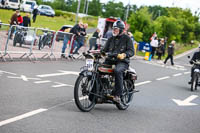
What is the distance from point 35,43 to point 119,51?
9.07 meters

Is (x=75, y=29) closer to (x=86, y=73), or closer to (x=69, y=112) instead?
(x=86, y=73)

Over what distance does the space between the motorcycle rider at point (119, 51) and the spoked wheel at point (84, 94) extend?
535 millimetres

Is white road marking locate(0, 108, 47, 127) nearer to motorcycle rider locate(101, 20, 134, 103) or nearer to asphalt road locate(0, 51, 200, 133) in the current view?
asphalt road locate(0, 51, 200, 133)

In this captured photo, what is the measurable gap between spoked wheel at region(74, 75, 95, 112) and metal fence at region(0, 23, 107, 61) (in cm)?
692

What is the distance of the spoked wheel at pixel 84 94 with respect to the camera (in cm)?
794

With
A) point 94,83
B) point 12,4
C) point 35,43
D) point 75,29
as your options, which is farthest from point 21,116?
point 12,4

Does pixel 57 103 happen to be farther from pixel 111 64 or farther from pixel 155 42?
pixel 155 42

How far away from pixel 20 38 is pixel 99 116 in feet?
28.3

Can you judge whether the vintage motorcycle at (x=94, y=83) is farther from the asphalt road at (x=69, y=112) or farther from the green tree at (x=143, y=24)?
the green tree at (x=143, y=24)

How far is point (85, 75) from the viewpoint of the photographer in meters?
8.16

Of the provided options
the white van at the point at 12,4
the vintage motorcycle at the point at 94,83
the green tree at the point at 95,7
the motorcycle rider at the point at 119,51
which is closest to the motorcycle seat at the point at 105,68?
the vintage motorcycle at the point at 94,83

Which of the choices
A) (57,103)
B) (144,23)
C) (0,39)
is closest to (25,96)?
(57,103)

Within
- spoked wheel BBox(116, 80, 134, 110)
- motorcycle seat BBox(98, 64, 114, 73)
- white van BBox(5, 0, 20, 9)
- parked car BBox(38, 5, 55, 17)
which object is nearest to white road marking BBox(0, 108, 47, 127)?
motorcycle seat BBox(98, 64, 114, 73)

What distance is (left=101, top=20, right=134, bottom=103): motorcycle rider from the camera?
8688 millimetres
